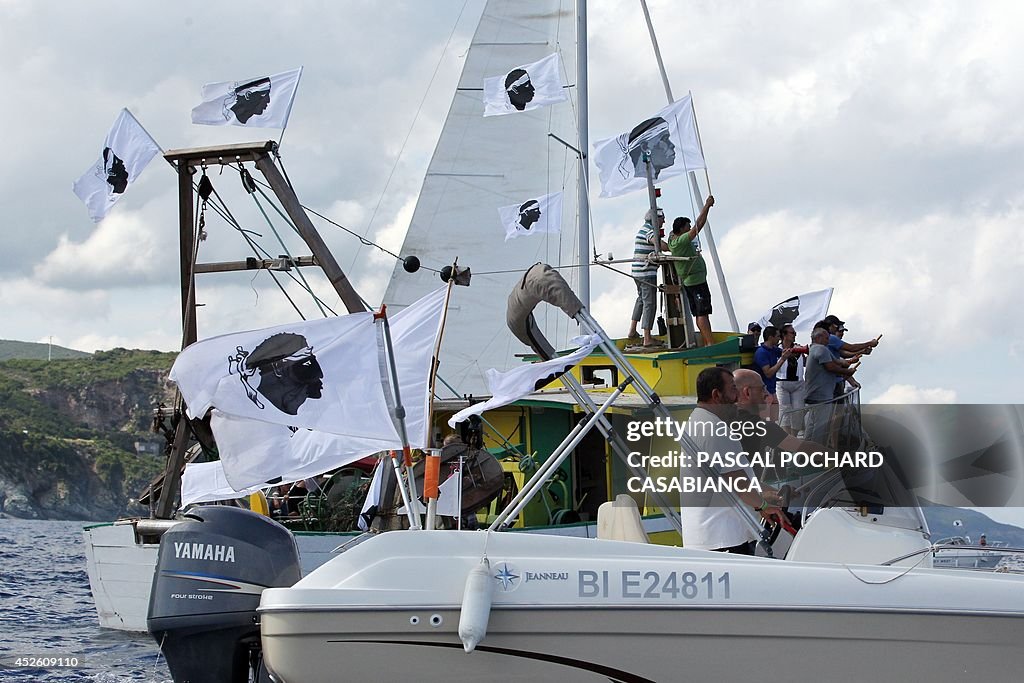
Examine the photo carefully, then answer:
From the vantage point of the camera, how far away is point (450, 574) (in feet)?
19.7

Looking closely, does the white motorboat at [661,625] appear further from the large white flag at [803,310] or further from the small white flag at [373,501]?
the large white flag at [803,310]

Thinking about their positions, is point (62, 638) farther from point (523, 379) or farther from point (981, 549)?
point (981, 549)

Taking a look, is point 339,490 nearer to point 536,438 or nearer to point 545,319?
point 536,438

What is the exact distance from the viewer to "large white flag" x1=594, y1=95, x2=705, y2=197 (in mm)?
15281

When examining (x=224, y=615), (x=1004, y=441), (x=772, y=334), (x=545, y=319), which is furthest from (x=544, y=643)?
(x=545, y=319)

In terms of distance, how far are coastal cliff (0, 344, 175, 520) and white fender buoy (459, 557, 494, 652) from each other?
6079 cm

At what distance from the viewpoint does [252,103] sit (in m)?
13.0

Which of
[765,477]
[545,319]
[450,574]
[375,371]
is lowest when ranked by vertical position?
[450,574]

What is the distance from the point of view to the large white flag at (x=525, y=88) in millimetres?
19266

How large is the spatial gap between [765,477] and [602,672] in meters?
2.06

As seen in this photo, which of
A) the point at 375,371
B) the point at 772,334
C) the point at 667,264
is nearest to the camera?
the point at 375,371

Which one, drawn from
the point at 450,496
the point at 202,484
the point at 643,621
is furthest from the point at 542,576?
the point at 202,484

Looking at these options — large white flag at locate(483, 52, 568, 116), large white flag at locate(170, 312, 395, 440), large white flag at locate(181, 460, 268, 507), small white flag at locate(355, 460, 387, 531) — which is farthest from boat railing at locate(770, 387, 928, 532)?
large white flag at locate(483, 52, 568, 116)

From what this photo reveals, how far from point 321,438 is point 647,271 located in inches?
274
